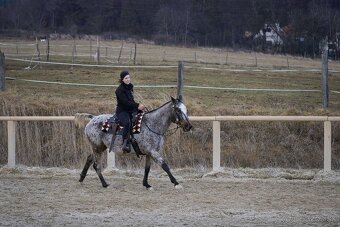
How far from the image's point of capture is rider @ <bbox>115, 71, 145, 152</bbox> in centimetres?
1198

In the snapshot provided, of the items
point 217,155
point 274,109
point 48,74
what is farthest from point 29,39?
point 217,155

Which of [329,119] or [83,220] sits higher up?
[329,119]

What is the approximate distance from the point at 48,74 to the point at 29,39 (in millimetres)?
23945

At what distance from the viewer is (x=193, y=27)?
50438 millimetres

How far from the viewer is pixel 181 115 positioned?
1197cm

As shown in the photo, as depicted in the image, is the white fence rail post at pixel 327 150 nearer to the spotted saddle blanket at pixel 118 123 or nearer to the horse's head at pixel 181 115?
the horse's head at pixel 181 115

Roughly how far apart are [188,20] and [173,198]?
4047cm

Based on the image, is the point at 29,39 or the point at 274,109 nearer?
the point at 274,109

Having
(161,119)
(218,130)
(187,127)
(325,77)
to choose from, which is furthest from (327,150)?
(325,77)

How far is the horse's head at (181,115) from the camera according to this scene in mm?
11898

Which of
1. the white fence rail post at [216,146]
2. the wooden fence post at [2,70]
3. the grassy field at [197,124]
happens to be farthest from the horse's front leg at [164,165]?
the wooden fence post at [2,70]

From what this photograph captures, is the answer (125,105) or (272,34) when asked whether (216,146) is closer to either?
(125,105)

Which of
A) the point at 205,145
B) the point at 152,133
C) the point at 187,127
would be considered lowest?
the point at 205,145

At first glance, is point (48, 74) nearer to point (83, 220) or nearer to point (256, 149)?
point (256, 149)
